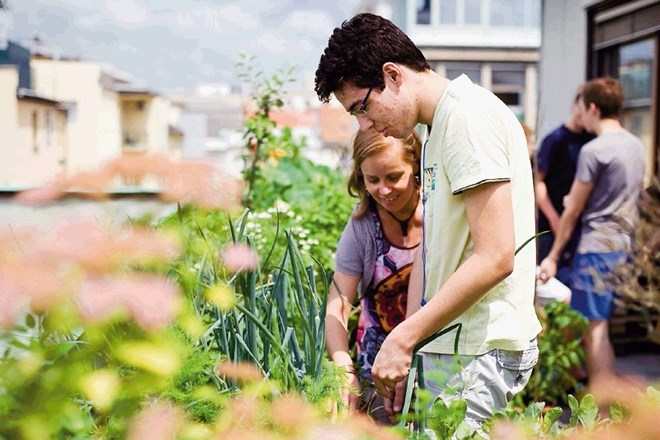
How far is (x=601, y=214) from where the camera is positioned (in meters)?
4.29

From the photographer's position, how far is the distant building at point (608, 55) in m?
7.29

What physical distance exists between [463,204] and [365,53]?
36 centimetres

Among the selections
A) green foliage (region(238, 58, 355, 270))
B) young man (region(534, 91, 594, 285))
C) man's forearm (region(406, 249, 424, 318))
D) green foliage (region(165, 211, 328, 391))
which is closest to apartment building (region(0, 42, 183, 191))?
green foliage (region(238, 58, 355, 270))

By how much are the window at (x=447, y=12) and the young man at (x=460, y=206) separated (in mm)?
32935

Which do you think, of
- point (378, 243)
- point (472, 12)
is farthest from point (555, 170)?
point (472, 12)

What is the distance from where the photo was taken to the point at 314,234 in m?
4.00

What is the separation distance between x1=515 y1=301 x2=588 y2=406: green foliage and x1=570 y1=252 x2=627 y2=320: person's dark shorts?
18 centimetres

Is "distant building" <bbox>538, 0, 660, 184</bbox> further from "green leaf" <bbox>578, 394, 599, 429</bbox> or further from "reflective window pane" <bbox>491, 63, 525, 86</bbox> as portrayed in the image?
"reflective window pane" <bbox>491, 63, 525, 86</bbox>

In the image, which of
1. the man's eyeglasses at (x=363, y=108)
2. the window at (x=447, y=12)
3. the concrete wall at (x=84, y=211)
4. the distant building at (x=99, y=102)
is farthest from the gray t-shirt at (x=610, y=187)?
the distant building at (x=99, y=102)

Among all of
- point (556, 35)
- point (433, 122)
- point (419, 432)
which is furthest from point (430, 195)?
point (556, 35)

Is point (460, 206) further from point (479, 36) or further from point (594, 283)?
point (479, 36)

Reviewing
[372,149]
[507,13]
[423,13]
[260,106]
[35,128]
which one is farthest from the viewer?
[35,128]

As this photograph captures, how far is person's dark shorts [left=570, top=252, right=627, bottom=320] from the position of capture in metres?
4.27

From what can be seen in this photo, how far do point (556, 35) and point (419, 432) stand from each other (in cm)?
816
